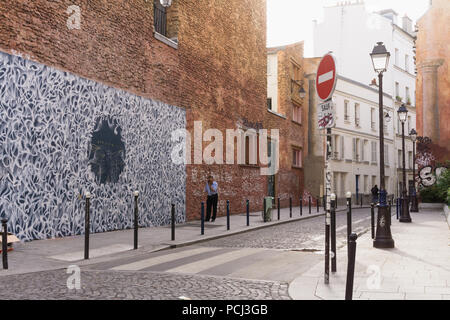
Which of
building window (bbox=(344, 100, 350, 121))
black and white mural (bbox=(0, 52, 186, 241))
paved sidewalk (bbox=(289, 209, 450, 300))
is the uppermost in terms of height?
building window (bbox=(344, 100, 350, 121))

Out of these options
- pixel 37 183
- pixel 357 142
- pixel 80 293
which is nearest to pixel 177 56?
pixel 37 183

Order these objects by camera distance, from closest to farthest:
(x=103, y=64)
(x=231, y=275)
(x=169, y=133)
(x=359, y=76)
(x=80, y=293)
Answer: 1. (x=80, y=293)
2. (x=231, y=275)
3. (x=103, y=64)
4. (x=169, y=133)
5. (x=359, y=76)

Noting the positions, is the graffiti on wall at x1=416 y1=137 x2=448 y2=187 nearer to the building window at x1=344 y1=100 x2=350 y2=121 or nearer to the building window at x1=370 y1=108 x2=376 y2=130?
the building window at x1=344 y1=100 x2=350 y2=121

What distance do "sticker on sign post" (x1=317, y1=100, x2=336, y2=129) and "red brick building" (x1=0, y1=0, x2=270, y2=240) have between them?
6.92 meters

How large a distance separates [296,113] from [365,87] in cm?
1015

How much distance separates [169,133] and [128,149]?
7.69ft

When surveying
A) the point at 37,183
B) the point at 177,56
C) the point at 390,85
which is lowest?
the point at 37,183

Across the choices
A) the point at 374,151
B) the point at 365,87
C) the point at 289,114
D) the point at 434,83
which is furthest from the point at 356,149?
the point at 434,83

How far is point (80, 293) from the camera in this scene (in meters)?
5.81

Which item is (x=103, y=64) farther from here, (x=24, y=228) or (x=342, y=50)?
(x=342, y=50)

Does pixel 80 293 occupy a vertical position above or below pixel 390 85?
below

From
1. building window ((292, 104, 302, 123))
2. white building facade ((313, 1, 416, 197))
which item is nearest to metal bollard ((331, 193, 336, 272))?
building window ((292, 104, 302, 123))

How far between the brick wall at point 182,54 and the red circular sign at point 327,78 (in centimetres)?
675

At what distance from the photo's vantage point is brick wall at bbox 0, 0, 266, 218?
11172 mm
